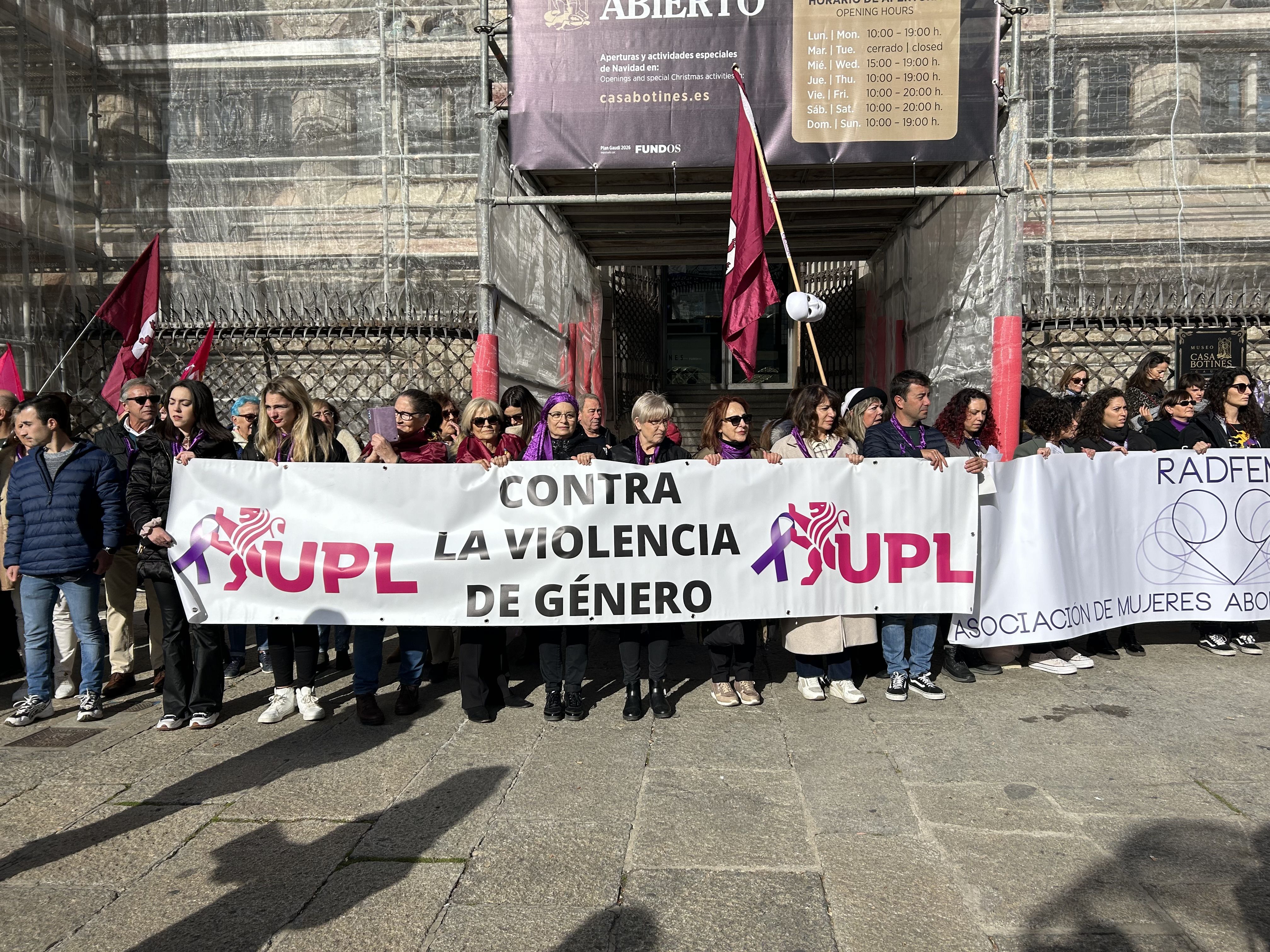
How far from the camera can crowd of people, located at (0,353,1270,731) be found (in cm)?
484

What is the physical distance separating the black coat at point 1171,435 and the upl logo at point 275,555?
504 cm

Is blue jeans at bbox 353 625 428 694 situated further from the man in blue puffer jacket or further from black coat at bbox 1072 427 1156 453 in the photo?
black coat at bbox 1072 427 1156 453

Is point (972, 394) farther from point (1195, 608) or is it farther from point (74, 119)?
point (74, 119)

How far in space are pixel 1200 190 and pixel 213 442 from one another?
11.2 m

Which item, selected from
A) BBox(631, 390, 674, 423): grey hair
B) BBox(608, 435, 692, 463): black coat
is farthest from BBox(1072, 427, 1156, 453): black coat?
BBox(631, 390, 674, 423): grey hair

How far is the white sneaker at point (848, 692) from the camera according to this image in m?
4.99

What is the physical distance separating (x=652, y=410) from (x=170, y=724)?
3001 millimetres

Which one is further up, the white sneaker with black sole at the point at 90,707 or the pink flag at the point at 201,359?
the pink flag at the point at 201,359

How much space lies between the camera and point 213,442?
16.3 ft

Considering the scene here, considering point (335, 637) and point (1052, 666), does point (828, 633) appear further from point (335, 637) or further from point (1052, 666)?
point (335, 637)

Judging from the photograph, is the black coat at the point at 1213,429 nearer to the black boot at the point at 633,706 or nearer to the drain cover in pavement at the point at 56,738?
the black boot at the point at 633,706

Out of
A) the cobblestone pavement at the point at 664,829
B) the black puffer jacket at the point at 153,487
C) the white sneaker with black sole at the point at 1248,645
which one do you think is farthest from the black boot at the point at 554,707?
the white sneaker with black sole at the point at 1248,645

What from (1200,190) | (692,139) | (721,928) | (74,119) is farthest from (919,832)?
(74,119)

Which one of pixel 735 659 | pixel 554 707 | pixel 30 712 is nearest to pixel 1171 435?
pixel 735 659
